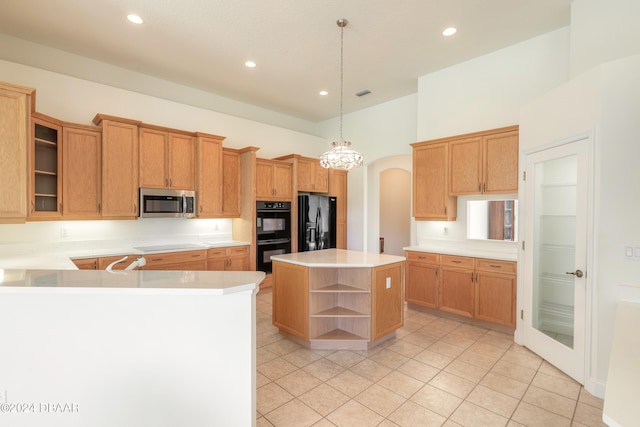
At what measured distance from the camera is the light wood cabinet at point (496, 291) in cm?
345

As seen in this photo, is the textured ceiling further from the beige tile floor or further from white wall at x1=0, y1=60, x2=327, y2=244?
the beige tile floor

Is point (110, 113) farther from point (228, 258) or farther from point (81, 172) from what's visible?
point (228, 258)

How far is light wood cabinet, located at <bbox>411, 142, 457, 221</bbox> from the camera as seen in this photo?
4258 mm

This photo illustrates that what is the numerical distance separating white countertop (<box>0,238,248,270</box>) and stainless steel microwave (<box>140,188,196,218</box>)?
497 mm

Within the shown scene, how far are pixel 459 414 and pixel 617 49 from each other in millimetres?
3639

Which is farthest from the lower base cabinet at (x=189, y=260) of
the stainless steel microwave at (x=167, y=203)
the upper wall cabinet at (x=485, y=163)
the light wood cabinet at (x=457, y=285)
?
the upper wall cabinet at (x=485, y=163)

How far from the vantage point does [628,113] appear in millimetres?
2244

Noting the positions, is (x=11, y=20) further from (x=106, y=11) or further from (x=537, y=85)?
(x=537, y=85)

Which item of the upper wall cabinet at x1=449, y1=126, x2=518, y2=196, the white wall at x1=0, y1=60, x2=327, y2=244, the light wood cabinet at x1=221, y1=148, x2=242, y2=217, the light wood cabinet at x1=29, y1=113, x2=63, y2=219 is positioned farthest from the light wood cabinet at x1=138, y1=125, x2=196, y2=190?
the upper wall cabinet at x1=449, y1=126, x2=518, y2=196

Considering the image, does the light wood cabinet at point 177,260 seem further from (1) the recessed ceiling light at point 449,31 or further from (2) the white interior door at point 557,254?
(1) the recessed ceiling light at point 449,31


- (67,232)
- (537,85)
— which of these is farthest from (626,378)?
(67,232)

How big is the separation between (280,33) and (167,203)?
9.44ft

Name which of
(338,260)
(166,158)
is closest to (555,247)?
(338,260)

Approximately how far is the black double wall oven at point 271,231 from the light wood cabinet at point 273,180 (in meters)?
0.15
